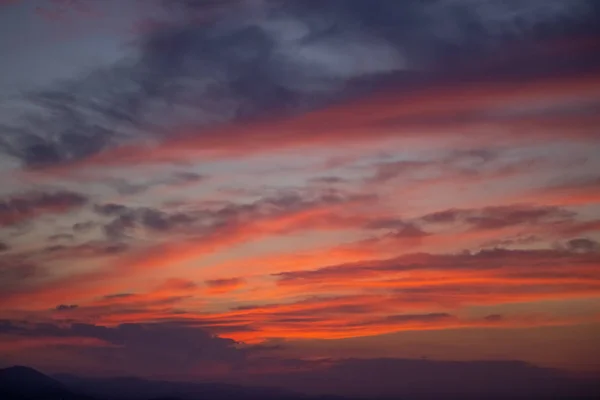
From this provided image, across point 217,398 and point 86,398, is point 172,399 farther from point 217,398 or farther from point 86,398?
point 86,398

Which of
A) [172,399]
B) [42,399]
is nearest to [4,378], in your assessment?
[42,399]

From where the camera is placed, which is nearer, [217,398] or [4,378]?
[217,398]

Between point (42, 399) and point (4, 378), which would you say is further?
point (4, 378)

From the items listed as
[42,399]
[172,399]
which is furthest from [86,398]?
[172,399]

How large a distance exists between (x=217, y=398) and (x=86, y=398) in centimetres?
3086

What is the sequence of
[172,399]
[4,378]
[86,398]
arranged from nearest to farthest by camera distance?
[172,399]
[86,398]
[4,378]

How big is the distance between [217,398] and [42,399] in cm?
4146

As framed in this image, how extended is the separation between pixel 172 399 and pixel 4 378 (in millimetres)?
62913

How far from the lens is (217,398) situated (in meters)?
170

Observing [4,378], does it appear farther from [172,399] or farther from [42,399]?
[172,399]

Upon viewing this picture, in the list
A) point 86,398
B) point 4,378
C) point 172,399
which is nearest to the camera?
point 172,399

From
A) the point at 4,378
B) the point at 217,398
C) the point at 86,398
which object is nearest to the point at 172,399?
the point at 217,398

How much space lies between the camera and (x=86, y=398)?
17525 cm

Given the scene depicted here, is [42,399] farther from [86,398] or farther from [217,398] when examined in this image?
[217,398]
